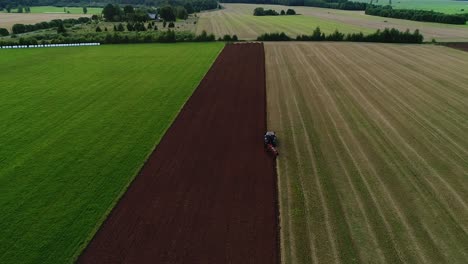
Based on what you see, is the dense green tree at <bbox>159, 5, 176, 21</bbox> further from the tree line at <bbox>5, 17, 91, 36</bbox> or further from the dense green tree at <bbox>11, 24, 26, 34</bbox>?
the dense green tree at <bbox>11, 24, 26, 34</bbox>

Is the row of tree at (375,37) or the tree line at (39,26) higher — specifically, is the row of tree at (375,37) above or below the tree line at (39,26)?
below

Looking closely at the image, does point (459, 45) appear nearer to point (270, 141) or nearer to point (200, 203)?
point (270, 141)

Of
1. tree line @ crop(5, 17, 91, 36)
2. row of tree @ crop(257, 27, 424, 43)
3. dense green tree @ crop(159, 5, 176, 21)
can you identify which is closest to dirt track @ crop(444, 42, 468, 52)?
row of tree @ crop(257, 27, 424, 43)

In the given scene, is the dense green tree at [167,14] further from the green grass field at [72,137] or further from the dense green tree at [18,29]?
the green grass field at [72,137]

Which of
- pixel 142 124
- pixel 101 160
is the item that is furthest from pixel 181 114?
pixel 101 160

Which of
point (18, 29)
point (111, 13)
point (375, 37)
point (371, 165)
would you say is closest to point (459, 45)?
point (375, 37)

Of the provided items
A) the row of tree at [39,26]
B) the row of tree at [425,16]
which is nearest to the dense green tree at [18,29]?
the row of tree at [39,26]
